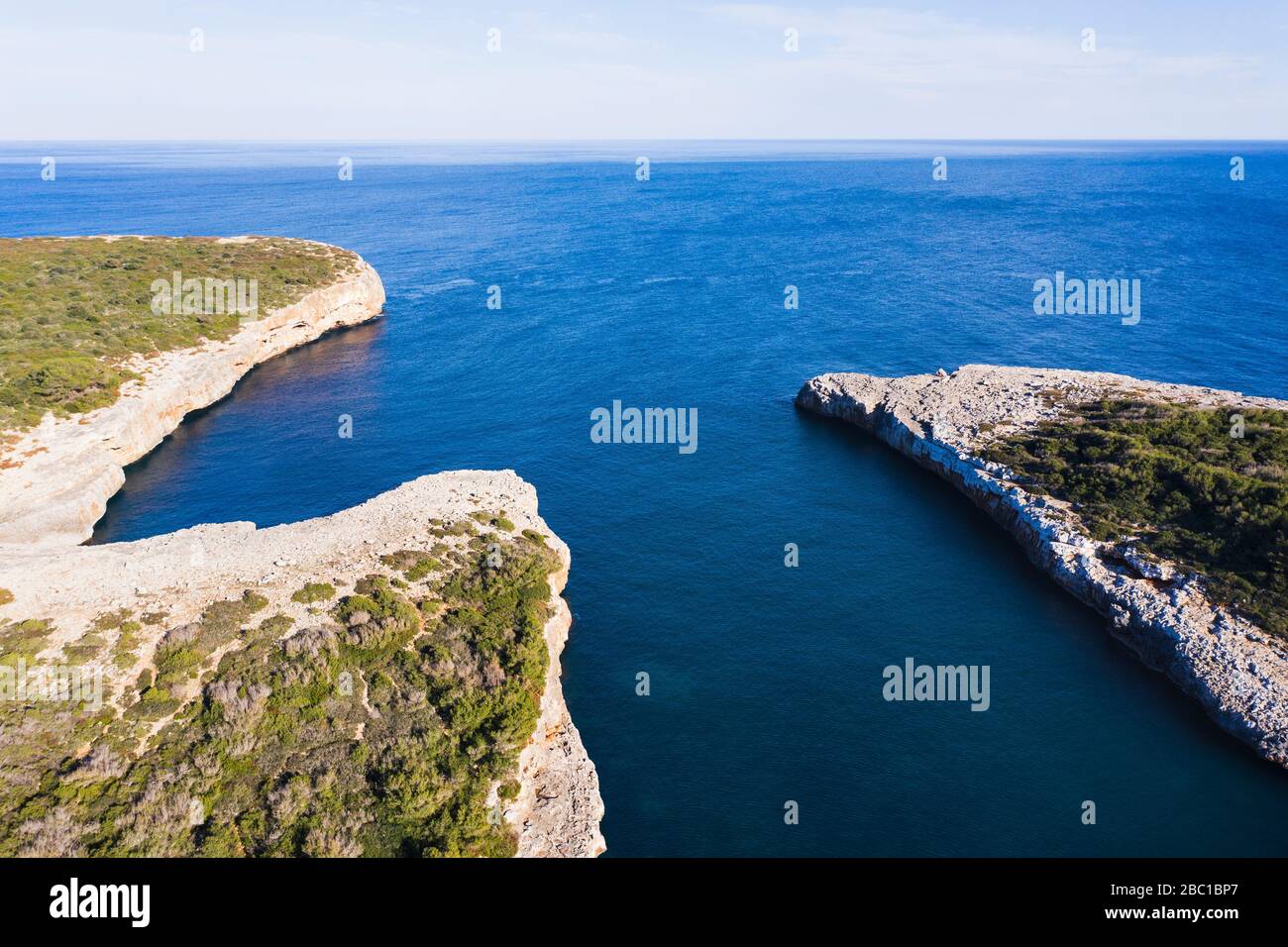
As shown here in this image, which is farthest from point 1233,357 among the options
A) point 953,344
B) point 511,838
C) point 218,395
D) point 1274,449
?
point 218,395

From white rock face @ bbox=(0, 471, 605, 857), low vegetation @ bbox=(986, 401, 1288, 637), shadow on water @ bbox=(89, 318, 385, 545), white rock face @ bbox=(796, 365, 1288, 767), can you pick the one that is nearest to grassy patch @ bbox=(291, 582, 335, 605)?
white rock face @ bbox=(0, 471, 605, 857)

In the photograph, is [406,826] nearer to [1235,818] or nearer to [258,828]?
[258,828]

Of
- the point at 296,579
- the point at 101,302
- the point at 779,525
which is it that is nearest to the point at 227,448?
the point at 101,302

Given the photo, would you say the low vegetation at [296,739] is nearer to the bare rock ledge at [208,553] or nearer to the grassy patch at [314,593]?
the grassy patch at [314,593]

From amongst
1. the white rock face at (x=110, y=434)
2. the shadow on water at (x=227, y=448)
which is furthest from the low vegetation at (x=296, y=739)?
the shadow on water at (x=227, y=448)

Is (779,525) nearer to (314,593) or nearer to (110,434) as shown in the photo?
(314,593)

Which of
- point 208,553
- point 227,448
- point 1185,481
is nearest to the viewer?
point 208,553
